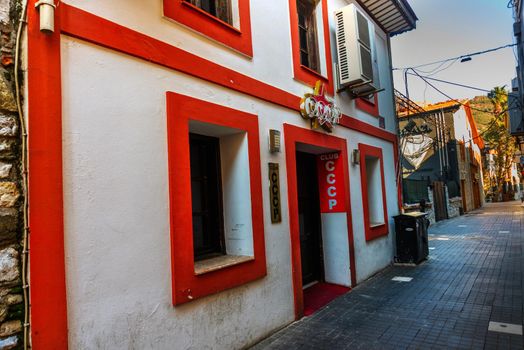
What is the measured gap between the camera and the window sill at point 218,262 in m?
3.50

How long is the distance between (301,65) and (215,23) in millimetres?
1847

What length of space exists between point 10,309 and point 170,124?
6.13 feet

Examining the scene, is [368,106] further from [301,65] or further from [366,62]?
[301,65]

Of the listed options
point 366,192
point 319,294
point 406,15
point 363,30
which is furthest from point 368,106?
point 319,294

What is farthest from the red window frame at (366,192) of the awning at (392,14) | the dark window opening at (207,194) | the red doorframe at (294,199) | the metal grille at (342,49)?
the dark window opening at (207,194)

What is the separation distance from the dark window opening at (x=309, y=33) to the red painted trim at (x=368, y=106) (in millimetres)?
1577

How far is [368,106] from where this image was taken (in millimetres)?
7680

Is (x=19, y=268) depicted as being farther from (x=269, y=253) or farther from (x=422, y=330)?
(x=422, y=330)

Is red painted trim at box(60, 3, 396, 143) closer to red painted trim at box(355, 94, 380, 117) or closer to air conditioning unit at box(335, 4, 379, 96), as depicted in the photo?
air conditioning unit at box(335, 4, 379, 96)

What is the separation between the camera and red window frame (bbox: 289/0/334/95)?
5.27m

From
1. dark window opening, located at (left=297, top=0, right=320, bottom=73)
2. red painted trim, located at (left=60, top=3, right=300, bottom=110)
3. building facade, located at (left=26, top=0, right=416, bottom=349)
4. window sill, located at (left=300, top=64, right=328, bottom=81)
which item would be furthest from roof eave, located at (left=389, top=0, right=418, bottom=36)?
red painted trim, located at (left=60, top=3, right=300, bottom=110)

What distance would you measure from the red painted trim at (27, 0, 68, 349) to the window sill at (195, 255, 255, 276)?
127cm

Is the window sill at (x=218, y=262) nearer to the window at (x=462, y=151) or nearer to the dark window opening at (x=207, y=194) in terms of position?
the dark window opening at (x=207, y=194)

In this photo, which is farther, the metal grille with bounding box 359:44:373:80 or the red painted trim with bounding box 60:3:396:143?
the metal grille with bounding box 359:44:373:80
